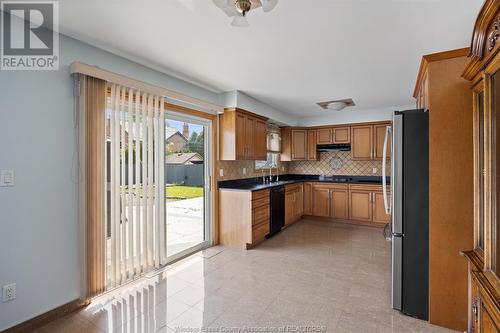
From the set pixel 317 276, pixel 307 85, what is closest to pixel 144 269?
pixel 317 276

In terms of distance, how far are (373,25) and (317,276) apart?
8.54ft

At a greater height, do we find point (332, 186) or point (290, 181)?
point (290, 181)

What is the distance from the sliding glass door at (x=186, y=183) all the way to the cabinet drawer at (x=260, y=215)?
0.75 metres

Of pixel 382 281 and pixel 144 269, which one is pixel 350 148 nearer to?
pixel 382 281

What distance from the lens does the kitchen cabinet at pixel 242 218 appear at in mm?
3770

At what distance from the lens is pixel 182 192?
11.5 ft

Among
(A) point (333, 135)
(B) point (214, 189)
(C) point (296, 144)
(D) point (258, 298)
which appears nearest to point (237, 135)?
(B) point (214, 189)

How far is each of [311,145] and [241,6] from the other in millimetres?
4719

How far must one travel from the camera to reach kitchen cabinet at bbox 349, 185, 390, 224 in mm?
5012

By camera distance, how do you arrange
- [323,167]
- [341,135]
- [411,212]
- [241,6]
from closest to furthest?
1. [241,6]
2. [411,212]
3. [341,135]
4. [323,167]

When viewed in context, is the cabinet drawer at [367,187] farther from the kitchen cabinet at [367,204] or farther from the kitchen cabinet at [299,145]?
the kitchen cabinet at [299,145]

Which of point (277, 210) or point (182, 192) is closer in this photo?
point (182, 192)

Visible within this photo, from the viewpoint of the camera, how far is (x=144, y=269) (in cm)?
285

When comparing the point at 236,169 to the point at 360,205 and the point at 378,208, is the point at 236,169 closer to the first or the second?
the point at 360,205
